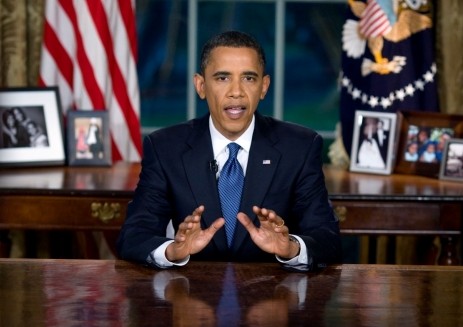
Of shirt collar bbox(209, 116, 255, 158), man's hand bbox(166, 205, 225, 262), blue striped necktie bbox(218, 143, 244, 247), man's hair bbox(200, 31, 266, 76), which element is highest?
man's hair bbox(200, 31, 266, 76)

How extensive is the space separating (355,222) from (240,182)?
121 cm

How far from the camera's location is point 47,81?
5.33 meters

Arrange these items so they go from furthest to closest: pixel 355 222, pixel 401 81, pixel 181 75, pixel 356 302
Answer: pixel 181 75
pixel 401 81
pixel 355 222
pixel 356 302

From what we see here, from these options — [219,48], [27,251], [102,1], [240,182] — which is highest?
[102,1]

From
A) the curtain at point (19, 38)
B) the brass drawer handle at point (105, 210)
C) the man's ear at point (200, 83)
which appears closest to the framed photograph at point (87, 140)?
the curtain at point (19, 38)

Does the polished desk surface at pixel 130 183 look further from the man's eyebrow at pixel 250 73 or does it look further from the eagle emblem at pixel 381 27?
the man's eyebrow at pixel 250 73

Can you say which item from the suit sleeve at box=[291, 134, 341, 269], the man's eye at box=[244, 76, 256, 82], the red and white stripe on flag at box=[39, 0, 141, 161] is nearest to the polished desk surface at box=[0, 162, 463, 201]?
the red and white stripe on flag at box=[39, 0, 141, 161]

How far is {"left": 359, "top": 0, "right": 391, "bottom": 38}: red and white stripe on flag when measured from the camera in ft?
17.0

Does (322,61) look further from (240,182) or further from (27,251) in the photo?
(240,182)

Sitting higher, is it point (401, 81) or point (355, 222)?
point (401, 81)

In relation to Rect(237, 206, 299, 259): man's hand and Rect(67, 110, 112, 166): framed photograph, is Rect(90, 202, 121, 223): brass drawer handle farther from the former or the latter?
Rect(237, 206, 299, 259): man's hand

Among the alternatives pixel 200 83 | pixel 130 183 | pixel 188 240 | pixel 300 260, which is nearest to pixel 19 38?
pixel 130 183

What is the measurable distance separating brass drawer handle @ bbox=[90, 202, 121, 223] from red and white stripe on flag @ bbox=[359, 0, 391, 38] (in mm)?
1484

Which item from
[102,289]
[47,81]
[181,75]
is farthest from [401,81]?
[102,289]
